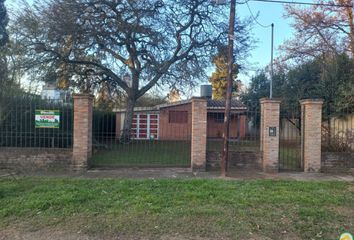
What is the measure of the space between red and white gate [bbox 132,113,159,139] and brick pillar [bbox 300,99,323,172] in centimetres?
1672

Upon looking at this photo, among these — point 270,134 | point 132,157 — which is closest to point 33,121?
point 132,157

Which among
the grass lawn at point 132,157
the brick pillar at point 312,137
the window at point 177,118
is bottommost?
the grass lawn at point 132,157

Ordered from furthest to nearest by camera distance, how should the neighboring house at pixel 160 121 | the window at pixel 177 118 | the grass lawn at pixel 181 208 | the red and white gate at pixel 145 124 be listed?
the red and white gate at pixel 145 124, the window at pixel 177 118, the neighboring house at pixel 160 121, the grass lawn at pixel 181 208

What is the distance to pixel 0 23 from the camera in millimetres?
11867

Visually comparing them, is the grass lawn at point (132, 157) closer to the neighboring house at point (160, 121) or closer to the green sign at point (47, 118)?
the green sign at point (47, 118)

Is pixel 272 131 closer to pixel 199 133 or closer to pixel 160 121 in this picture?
pixel 199 133

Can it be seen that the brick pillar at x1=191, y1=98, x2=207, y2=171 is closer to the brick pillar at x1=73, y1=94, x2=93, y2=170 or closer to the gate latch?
the gate latch

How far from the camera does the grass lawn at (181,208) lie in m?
4.36

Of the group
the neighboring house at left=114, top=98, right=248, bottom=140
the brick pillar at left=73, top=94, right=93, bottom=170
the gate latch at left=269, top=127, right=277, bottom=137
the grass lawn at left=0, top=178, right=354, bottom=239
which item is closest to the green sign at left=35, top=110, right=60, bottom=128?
the brick pillar at left=73, top=94, right=93, bottom=170

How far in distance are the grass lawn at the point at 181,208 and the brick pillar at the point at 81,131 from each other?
1.81 meters

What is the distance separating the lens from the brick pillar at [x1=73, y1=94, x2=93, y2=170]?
29.1 ft

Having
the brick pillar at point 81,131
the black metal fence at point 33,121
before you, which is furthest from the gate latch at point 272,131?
the black metal fence at point 33,121

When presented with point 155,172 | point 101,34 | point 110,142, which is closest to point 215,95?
point 101,34

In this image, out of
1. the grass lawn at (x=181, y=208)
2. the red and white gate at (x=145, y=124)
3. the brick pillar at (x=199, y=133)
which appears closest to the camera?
the grass lawn at (x=181, y=208)
